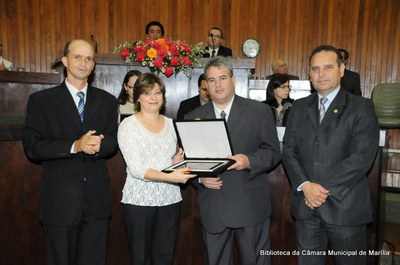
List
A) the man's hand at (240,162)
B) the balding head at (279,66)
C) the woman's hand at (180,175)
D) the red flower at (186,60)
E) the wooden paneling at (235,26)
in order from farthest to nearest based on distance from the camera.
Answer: the wooden paneling at (235,26), the balding head at (279,66), the red flower at (186,60), the man's hand at (240,162), the woman's hand at (180,175)

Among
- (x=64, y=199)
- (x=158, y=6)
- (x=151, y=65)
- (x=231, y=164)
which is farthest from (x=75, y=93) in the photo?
(x=158, y=6)

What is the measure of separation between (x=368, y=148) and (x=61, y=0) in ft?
23.3

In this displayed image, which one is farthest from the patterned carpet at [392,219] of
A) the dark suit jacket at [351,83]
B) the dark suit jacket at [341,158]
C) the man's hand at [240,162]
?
the man's hand at [240,162]

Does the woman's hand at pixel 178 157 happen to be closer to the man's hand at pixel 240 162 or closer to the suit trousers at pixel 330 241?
the man's hand at pixel 240 162

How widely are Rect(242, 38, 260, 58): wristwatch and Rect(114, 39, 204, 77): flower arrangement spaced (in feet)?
12.6

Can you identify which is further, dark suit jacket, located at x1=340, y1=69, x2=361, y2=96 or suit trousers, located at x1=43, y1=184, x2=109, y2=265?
dark suit jacket, located at x1=340, y1=69, x2=361, y2=96

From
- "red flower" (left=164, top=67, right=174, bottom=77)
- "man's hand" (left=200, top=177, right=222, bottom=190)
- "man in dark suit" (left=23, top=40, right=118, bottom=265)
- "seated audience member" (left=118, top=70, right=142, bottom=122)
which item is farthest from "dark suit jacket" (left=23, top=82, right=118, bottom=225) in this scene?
"red flower" (left=164, top=67, right=174, bottom=77)

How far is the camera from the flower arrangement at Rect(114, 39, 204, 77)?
378cm

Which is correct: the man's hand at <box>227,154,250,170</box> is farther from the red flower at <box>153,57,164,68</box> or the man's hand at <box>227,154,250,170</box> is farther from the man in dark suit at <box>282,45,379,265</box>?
the red flower at <box>153,57,164,68</box>

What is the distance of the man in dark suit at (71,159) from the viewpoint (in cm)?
226

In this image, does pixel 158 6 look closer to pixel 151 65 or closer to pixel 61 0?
pixel 61 0

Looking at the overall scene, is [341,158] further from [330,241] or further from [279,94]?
[279,94]

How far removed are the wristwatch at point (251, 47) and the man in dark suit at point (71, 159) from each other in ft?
18.6

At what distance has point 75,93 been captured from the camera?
2.37 m
